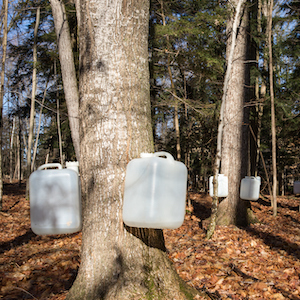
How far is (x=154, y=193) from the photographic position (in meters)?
1.87

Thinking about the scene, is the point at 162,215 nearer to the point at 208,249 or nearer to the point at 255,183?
the point at 208,249

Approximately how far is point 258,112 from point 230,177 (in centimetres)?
633

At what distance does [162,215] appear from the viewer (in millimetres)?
1893

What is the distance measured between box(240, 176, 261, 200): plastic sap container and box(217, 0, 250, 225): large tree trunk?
202mm

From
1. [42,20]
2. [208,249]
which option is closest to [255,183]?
[208,249]

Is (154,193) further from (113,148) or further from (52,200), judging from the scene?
(52,200)

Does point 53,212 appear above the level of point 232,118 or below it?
below

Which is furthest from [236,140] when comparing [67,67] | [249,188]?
[67,67]

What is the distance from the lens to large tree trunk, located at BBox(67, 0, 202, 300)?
2.15 metres

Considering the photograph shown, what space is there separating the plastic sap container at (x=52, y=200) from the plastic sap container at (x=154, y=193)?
478mm

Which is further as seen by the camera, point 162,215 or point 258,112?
point 258,112

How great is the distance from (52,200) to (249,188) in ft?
14.9

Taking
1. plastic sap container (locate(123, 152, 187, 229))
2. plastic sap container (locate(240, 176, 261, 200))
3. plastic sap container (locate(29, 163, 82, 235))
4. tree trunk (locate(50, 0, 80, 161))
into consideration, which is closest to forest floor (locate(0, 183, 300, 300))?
plastic sap container (locate(240, 176, 261, 200))

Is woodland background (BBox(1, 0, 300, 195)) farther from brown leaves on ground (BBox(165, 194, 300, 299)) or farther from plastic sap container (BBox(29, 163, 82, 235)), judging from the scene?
plastic sap container (BBox(29, 163, 82, 235))
